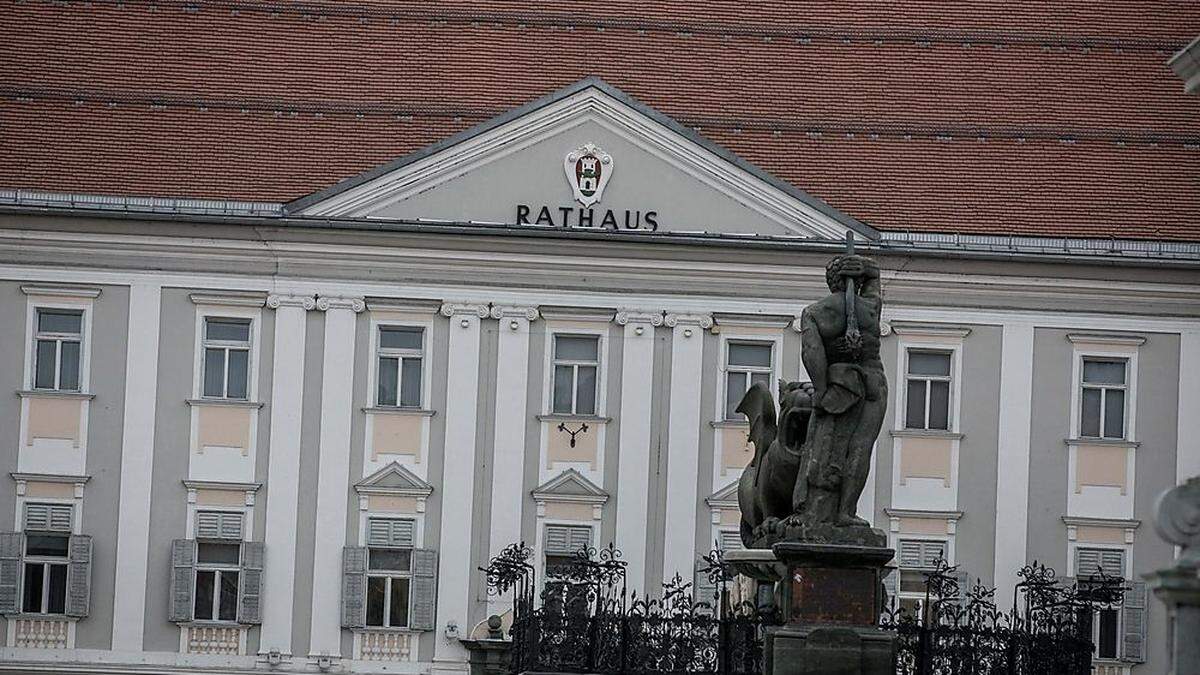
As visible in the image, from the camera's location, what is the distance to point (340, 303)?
46.7 meters

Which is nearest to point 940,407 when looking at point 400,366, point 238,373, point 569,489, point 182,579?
point 569,489

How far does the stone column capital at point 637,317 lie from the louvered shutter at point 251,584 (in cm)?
601

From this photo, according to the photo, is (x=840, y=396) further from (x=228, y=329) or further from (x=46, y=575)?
(x=46, y=575)

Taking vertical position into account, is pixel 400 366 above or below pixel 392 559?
above

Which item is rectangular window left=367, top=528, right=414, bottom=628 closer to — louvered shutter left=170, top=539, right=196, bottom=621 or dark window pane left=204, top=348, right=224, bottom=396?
louvered shutter left=170, top=539, right=196, bottom=621

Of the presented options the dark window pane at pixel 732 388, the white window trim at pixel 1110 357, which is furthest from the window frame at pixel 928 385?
the dark window pane at pixel 732 388

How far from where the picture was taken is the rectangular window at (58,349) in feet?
153

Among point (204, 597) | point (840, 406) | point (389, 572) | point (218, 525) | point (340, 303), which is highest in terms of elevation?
point (340, 303)

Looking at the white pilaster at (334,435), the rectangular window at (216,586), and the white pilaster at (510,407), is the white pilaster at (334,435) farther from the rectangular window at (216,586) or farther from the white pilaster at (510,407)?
the white pilaster at (510,407)

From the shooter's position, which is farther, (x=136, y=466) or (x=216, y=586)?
(x=136, y=466)

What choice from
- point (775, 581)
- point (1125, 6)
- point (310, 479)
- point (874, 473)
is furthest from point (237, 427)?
point (775, 581)

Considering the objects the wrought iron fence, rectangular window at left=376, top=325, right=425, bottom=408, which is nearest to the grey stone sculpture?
the wrought iron fence

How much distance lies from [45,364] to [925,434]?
12579mm

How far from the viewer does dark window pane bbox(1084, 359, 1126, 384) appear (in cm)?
4747
